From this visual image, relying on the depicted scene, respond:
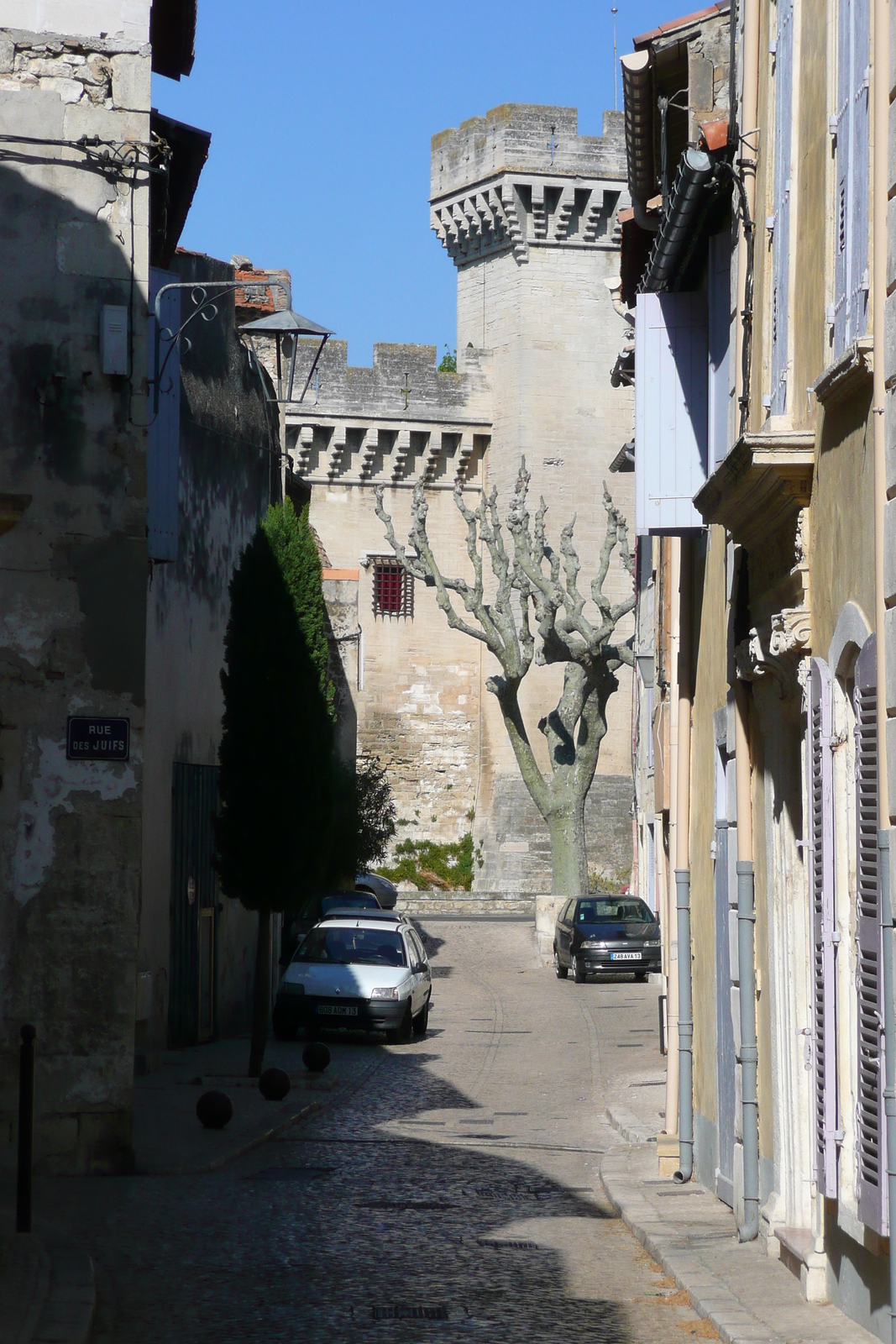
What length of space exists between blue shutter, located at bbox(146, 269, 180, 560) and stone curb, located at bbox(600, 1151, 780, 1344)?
23.8 feet

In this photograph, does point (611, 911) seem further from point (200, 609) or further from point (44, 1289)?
point (44, 1289)

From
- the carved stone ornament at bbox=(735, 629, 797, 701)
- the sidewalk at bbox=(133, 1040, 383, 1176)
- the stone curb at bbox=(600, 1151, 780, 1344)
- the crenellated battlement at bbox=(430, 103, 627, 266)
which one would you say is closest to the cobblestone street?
the stone curb at bbox=(600, 1151, 780, 1344)

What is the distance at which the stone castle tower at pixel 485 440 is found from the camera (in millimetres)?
47875

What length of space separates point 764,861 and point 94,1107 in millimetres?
4653

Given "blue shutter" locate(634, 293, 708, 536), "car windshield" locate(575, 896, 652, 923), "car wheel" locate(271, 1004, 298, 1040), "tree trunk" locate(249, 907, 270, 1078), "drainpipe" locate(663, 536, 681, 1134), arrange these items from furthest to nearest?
"car windshield" locate(575, 896, 652, 923)
"car wheel" locate(271, 1004, 298, 1040)
"tree trunk" locate(249, 907, 270, 1078)
"drainpipe" locate(663, 536, 681, 1134)
"blue shutter" locate(634, 293, 708, 536)

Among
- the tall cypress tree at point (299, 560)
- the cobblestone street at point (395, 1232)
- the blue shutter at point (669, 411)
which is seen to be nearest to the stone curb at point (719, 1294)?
the cobblestone street at point (395, 1232)

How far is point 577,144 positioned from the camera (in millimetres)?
48344

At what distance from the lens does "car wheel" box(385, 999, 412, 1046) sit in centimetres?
2039

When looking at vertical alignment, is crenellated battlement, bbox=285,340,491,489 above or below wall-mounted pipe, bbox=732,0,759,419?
above

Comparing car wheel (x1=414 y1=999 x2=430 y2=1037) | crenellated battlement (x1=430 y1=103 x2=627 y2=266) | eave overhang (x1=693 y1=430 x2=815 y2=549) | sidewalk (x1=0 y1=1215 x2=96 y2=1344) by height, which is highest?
crenellated battlement (x1=430 y1=103 x2=627 y2=266)

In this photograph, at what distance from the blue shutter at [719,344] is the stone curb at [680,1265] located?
13.8 ft

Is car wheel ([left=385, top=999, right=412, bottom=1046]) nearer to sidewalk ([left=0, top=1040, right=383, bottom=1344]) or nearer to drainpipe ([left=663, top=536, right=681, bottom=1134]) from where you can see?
sidewalk ([left=0, top=1040, right=383, bottom=1344])

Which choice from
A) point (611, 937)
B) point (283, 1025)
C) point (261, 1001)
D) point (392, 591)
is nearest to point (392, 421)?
point (392, 591)

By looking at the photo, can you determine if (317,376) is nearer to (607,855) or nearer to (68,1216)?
(607,855)
